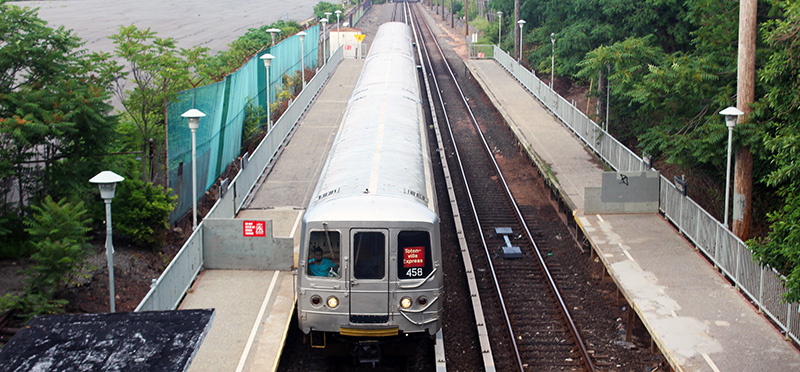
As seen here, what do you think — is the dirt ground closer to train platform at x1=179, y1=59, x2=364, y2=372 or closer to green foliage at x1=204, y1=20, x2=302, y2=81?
train platform at x1=179, y1=59, x2=364, y2=372

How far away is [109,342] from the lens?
702cm

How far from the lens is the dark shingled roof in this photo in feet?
21.7

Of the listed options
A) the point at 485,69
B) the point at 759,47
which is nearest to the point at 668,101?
the point at 759,47

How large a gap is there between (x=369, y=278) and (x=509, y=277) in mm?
6421

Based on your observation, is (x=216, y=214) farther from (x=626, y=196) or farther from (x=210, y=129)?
(x=626, y=196)

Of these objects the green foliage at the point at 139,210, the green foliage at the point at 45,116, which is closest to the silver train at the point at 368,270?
the green foliage at the point at 139,210

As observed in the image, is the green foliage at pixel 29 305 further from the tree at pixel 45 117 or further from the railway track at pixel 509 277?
the railway track at pixel 509 277

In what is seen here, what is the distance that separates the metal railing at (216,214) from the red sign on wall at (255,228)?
896 mm

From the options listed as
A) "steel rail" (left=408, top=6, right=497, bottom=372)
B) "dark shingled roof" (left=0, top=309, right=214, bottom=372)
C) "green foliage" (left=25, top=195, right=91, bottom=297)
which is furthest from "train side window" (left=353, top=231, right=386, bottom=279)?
"green foliage" (left=25, top=195, right=91, bottom=297)

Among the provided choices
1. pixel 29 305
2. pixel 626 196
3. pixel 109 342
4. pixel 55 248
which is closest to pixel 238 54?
pixel 626 196

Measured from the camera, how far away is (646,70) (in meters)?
23.6

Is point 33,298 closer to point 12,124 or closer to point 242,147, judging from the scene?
point 12,124

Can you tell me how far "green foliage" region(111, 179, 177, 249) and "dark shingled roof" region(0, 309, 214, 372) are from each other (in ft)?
32.9

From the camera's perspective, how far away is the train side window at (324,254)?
11.5 metres
